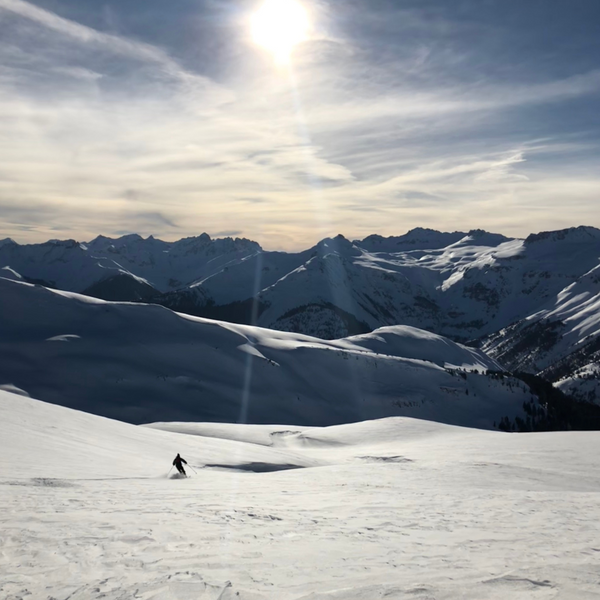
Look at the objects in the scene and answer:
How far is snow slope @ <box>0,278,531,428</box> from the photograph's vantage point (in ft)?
296

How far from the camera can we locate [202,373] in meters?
105

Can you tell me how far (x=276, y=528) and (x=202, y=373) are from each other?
95988 mm

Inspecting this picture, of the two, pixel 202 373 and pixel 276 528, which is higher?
pixel 202 373

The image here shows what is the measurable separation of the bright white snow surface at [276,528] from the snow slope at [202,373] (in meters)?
65.7

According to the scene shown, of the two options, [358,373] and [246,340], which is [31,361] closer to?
[246,340]

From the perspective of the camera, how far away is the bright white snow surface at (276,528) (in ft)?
26.0

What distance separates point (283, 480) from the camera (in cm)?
2170

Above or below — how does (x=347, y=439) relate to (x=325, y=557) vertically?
below

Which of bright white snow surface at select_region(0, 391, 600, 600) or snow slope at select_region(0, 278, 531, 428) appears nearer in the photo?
bright white snow surface at select_region(0, 391, 600, 600)

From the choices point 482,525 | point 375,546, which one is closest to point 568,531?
point 482,525

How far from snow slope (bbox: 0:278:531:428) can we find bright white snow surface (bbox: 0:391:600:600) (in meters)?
65.7

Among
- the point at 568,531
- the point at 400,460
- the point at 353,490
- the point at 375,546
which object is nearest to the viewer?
the point at 375,546

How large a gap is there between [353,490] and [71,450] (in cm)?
1244

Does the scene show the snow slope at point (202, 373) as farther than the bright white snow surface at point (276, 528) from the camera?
Yes
